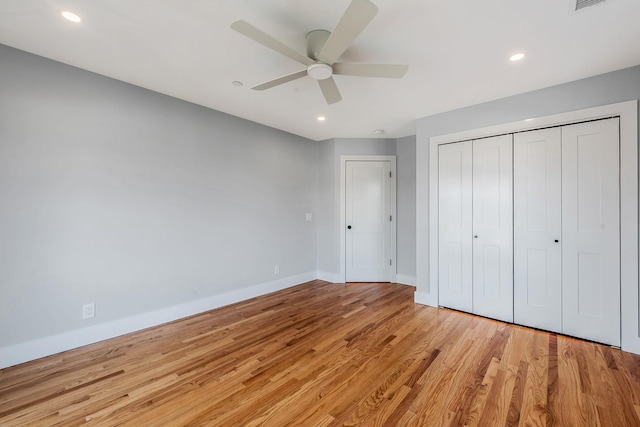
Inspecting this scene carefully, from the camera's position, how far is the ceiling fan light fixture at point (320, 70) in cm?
188

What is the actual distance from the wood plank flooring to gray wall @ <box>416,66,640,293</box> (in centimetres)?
135

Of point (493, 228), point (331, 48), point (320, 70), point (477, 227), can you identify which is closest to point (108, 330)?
point (320, 70)

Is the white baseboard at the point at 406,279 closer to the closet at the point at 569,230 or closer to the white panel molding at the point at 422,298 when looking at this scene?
the white panel molding at the point at 422,298

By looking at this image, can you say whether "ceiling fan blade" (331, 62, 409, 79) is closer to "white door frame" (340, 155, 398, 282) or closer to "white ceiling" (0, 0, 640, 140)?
"white ceiling" (0, 0, 640, 140)

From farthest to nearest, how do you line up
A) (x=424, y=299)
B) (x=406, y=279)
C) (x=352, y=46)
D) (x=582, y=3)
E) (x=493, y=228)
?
(x=406, y=279) < (x=424, y=299) < (x=493, y=228) < (x=352, y=46) < (x=582, y=3)

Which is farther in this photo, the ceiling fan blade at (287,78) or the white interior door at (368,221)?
the white interior door at (368,221)

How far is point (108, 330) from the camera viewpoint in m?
2.58

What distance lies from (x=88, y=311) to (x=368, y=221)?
12.5 feet

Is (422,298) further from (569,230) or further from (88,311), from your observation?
(88,311)

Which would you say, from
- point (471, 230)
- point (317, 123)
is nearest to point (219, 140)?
point (317, 123)

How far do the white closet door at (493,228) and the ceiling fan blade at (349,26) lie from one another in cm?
230

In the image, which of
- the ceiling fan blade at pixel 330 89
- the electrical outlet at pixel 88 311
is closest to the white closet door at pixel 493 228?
the ceiling fan blade at pixel 330 89

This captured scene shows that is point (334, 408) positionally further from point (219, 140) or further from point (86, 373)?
point (219, 140)

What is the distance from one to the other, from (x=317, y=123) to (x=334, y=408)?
339 cm
